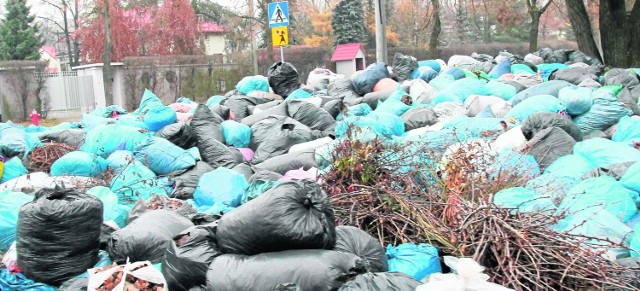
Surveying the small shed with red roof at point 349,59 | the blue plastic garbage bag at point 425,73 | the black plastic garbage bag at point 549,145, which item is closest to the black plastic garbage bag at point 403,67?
the blue plastic garbage bag at point 425,73

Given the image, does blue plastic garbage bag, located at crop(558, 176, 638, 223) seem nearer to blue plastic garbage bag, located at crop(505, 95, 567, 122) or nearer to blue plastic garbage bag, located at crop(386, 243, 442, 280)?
blue plastic garbage bag, located at crop(386, 243, 442, 280)

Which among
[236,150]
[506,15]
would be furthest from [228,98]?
[506,15]

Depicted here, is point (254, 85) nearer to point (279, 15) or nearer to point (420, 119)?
point (279, 15)

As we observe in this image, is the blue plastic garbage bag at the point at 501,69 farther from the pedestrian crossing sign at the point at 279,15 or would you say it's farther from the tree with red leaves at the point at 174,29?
the tree with red leaves at the point at 174,29

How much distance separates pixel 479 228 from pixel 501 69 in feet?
23.5

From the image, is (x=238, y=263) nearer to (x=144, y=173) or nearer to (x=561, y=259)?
(x=561, y=259)

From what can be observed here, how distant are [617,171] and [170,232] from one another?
305 cm

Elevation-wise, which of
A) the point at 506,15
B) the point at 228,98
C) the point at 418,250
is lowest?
the point at 418,250

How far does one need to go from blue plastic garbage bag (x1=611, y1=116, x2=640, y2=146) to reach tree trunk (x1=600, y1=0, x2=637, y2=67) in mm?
5958

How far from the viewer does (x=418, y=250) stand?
3.41 meters

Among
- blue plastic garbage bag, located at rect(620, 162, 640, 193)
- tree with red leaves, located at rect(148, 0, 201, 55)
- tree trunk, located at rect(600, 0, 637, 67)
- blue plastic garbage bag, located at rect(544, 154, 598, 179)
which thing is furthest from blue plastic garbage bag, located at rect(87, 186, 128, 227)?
tree with red leaves, located at rect(148, 0, 201, 55)

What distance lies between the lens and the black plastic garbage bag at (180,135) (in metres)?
6.25

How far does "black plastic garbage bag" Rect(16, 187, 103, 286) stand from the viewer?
350cm

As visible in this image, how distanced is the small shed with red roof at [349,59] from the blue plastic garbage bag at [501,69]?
10.3 metres
